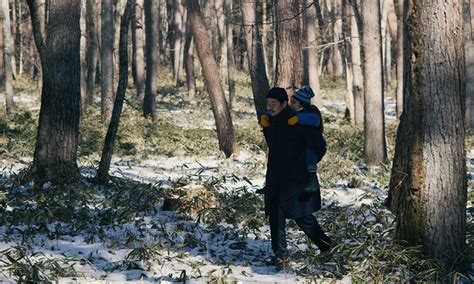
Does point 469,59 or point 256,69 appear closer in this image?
point 256,69

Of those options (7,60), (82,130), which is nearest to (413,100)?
(82,130)

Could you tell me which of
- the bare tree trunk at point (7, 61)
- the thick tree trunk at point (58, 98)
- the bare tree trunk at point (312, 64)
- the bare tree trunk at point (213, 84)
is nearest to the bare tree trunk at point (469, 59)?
the bare tree trunk at point (312, 64)

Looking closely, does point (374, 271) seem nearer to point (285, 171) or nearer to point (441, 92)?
point (285, 171)

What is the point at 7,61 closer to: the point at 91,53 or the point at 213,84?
the point at 91,53

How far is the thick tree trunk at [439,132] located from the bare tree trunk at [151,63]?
57.0ft

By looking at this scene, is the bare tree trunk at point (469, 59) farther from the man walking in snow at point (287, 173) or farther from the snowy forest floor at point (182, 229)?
the man walking in snow at point (287, 173)

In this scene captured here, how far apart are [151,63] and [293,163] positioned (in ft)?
57.6

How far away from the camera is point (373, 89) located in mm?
15812

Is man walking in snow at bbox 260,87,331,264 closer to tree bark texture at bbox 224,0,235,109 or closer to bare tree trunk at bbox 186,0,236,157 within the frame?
bare tree trunk at bbox 186,0,236,157

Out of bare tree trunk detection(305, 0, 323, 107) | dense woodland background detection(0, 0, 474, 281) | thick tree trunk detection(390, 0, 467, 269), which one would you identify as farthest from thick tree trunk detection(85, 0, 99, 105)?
thick tree trunk detection(390, 0, 467, 269)

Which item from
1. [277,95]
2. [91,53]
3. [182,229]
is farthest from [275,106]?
[91,53]

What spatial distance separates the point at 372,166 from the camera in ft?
50.0

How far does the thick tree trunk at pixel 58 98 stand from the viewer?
10.3 meters

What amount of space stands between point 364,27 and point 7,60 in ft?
37.7
